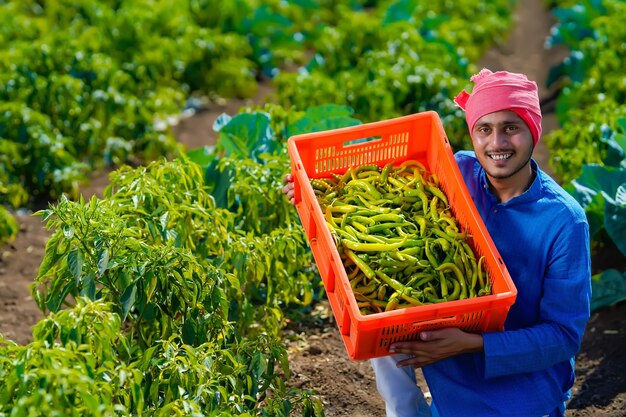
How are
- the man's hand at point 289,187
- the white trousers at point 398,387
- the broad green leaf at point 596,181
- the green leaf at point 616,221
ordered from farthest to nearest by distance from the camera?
the broad green leaf at point 596,181
the green leaf at point 616,221
the man's hand at point 289,187
the white trousers at point 398,387

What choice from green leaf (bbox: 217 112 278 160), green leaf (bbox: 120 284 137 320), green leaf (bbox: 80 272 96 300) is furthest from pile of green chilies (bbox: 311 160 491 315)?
green leaf (bbox: 217 112 278 160)

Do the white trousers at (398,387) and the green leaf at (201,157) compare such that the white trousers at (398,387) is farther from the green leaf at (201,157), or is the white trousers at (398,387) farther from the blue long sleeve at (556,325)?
the green leaf at (201,157)

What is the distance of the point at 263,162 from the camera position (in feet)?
16.7

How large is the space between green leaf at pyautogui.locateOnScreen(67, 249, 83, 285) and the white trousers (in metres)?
1.17

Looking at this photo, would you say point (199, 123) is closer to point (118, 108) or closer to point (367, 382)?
point (118, 108)

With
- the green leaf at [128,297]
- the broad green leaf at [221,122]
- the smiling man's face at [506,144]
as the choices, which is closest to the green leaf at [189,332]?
the green leaf at [128,297]

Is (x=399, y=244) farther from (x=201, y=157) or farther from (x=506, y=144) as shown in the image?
(x=201, y=157)

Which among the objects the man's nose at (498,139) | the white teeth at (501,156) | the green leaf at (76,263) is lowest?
the green leaf at (76,263)

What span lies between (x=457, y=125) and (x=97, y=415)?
4039 millimetres

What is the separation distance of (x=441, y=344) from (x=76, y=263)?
1305 mm

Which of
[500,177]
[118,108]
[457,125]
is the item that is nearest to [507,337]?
[500,177]

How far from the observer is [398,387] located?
3701 mm

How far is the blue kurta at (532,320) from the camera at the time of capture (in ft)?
10.7

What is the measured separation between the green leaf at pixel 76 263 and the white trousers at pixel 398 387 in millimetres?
1172
